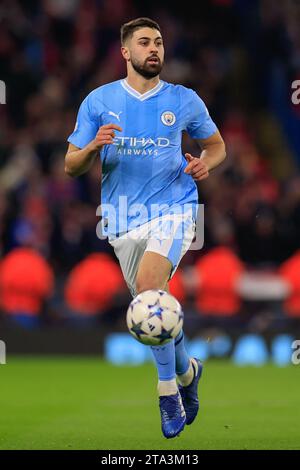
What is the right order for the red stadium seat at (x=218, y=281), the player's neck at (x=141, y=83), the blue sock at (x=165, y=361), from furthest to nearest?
the red stadium seat at (x=218, y=281) → the player's neck at (x=141, y=83) → the blue sock at (x=165, y=361)

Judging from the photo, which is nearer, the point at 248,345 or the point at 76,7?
the point at 248,345

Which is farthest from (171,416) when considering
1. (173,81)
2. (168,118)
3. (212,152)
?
(173,81)

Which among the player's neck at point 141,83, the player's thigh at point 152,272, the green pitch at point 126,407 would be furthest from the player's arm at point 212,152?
the green pitch at point 126,407

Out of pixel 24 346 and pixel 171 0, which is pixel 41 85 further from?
pixel 24 346

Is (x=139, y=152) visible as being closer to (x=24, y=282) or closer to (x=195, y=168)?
(x=195, y=168)

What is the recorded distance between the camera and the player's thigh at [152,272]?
7.51 metres

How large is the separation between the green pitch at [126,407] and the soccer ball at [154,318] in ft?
2.09

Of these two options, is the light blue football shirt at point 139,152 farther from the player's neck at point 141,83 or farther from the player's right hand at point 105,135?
the player's right hand at point 105,135

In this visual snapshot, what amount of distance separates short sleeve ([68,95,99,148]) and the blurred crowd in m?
6.55

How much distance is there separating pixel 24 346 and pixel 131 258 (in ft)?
20.1

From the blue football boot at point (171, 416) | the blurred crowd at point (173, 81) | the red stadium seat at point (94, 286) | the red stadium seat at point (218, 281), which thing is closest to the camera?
the blue football boot at point (171, 416)

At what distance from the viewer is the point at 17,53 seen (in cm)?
1717

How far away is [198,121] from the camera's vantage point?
8.04 meters
